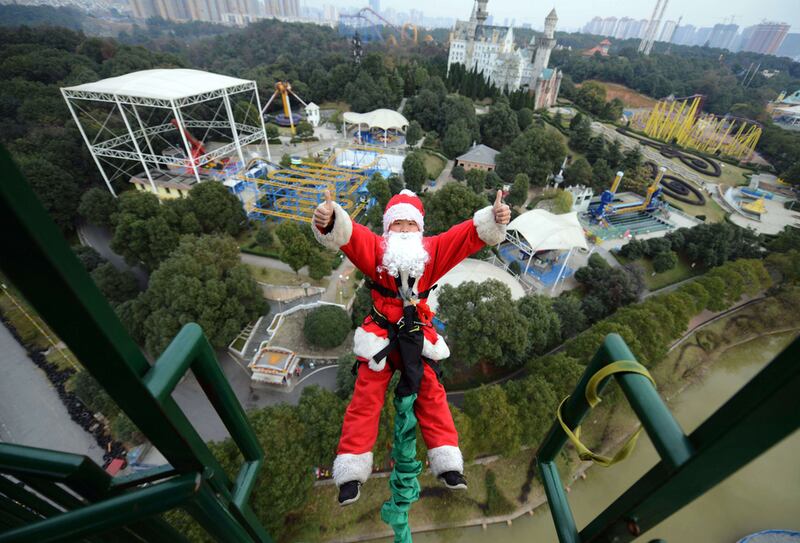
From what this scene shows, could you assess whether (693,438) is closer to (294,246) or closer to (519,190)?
(294,246)

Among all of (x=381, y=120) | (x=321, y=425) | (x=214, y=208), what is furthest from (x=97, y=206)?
(x=381, y=120)

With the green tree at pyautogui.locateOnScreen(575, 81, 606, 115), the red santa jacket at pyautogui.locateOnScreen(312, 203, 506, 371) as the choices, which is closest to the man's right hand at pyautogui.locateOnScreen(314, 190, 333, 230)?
the red santa jacket at pyautogui.locateOnScreen(312, 203, 506, 371)

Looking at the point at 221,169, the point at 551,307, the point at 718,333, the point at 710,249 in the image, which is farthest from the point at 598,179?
the point at 221,169

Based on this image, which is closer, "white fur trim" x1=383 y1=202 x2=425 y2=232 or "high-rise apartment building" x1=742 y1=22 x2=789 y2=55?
"white fur trim" x1=383 y1=202 x2=425 y2=232

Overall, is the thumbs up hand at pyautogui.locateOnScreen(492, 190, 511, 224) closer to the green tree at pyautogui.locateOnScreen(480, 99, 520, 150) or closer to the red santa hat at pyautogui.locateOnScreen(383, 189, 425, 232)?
the red santa hat at pyautogui.locateOnScreen(383, 189, 425, 232)

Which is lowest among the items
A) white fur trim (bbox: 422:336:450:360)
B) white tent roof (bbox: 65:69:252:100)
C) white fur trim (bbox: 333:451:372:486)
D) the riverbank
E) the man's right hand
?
the riverbank

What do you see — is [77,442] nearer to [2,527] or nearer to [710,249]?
[2,527]

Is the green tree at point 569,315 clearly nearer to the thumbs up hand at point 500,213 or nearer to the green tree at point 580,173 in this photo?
the thumbs up hand at point 500,213
